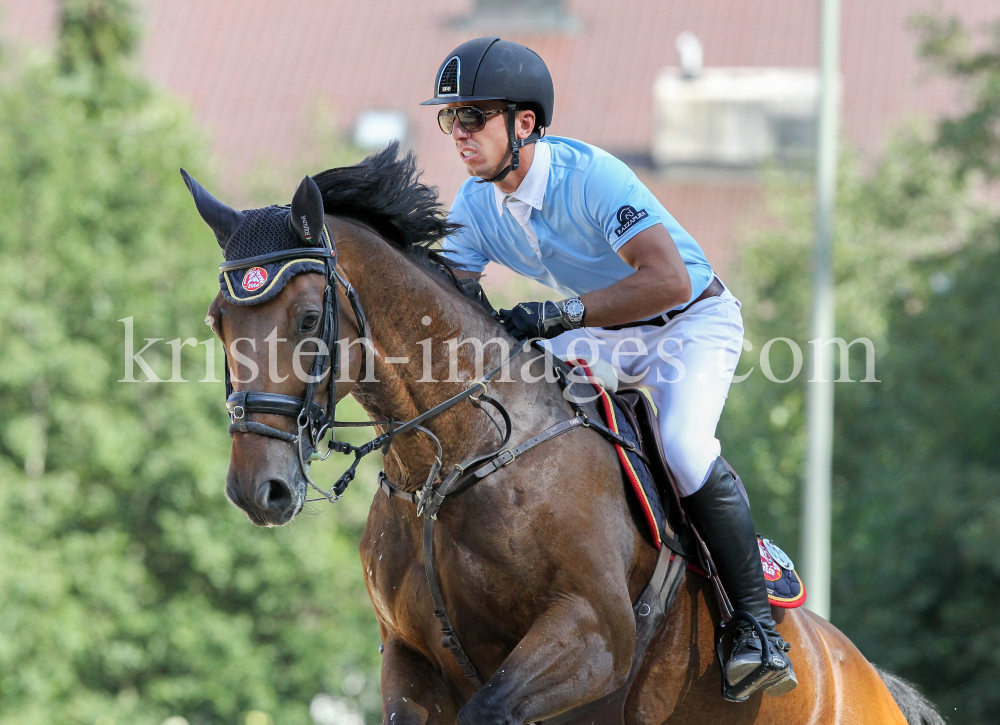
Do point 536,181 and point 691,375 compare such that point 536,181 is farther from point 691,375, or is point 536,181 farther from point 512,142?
point 691,375

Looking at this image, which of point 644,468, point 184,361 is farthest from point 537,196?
point 184,361

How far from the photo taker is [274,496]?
352 cm

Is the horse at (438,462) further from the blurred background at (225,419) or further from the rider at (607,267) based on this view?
the blurred background at (225,419)

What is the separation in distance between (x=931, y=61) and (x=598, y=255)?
44.6 ft

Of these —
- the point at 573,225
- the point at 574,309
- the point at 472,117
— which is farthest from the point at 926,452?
the point at 472,117

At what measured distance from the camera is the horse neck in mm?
3963

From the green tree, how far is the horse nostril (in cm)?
1479

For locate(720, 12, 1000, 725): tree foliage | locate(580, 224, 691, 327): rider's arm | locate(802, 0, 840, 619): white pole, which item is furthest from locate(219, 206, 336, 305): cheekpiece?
locate(720, 12, 1000, 725): tree foliage

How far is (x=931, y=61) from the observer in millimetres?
16422

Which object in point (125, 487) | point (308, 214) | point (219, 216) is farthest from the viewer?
point (125, 487)

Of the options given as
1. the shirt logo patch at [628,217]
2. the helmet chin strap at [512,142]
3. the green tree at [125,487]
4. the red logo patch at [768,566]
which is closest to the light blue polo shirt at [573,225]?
the shirt logo patch at [628,217]

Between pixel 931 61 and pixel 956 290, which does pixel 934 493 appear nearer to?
pixel 956 290

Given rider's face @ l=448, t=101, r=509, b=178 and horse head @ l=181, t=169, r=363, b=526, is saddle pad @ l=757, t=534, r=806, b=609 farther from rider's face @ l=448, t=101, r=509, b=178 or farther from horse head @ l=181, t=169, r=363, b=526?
horse head @ l=181, t=169, r=363, b=526

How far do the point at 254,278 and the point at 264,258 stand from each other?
0.26 feet
